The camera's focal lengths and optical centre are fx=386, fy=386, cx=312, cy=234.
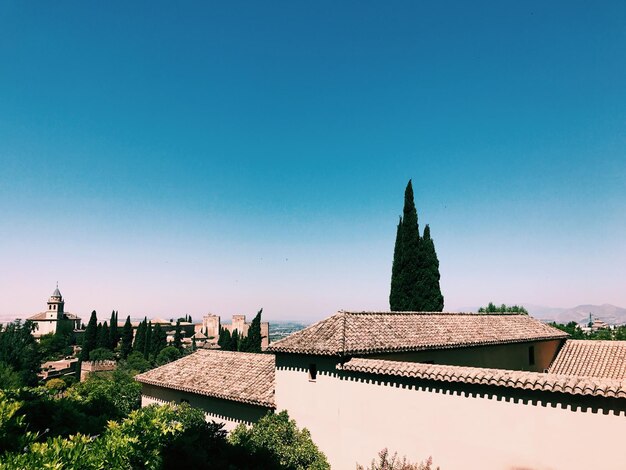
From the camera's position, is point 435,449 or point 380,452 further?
point 380,452

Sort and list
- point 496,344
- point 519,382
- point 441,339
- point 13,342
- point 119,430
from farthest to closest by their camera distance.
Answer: point 13,342 → point 496,344 → point 441,339 → point 519,382 → point 119,430

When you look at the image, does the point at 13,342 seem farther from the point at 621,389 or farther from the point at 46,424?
the point at 621,389

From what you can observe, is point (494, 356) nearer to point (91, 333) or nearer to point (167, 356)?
point (167, 356)

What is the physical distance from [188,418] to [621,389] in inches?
497

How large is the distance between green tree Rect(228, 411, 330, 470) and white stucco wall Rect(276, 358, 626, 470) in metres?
0.41

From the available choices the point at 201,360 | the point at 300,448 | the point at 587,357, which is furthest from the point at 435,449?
the point at 587,357

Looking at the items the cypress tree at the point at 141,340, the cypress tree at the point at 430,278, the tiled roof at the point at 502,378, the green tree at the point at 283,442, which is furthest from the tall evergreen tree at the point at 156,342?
the tiled roof at the point at 502,378

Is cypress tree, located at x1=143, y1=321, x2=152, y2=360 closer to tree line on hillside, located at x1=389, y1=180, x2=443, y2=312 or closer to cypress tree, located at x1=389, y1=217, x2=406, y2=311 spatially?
cypress tree, located at x1=389, y1=217, x2=406, y2=311

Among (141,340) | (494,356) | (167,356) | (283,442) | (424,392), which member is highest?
(494,356)

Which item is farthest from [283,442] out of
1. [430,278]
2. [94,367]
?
[94,367]

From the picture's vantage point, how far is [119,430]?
742cm

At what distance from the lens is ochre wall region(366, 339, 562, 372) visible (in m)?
14.9

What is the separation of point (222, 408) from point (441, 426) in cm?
907

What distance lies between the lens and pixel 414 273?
2964 cm
